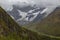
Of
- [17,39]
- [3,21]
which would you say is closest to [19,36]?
[17,39]

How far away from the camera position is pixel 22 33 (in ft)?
355

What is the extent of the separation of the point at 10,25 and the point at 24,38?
7.91 metres

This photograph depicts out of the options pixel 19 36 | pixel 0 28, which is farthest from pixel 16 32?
pixel 0 28

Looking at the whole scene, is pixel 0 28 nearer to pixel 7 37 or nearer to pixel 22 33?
pixel 7 37

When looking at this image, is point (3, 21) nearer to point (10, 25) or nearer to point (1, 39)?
point (10, 25)

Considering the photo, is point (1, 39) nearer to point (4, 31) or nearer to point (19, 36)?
point (4, 31)

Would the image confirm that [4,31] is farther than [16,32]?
No

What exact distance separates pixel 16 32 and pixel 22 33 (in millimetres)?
4684

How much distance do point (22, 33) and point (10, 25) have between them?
7.80 m

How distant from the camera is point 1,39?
3760 inches

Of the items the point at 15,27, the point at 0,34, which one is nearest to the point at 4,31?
the point at 0,34

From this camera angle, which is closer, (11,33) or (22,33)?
(11,33)

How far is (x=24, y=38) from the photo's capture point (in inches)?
4149

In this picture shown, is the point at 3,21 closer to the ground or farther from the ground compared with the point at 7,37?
farther from the ground
